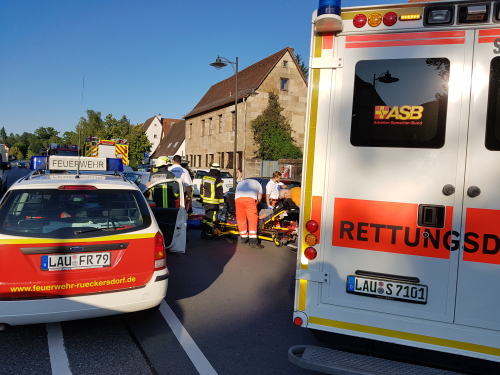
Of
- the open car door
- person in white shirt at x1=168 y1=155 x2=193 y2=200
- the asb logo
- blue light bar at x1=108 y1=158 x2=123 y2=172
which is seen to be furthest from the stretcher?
the asb logo

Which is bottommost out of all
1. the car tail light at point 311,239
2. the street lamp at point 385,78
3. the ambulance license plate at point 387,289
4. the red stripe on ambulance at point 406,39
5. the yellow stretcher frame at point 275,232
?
the yellow stretcher frame at point 275,232

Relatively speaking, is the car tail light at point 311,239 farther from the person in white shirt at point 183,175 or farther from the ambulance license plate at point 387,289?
the person in white shirt at point 183,175

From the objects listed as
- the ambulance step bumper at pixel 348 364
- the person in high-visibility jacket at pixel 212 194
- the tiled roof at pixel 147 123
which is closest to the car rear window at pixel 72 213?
the ambulance step bumper at pixel 348 364

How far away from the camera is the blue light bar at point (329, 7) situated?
321cm

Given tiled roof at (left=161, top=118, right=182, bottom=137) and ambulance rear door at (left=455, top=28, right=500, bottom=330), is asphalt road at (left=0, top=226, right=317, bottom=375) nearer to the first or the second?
ambulance rear door at (left=455, top=28, right=500, bottom=330)

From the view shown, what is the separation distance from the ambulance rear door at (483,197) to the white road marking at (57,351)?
3189mm

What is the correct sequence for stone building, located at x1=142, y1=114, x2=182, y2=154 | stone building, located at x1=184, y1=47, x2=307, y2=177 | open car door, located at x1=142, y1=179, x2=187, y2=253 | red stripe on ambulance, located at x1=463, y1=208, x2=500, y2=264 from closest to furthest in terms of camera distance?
red stripe on ambulance, located at x1=463, y1=208, x2=500, y2=264 → open car door, located at x1=142, y1=179, x2=187, y2=253 → stone building, located at x1=184, y1=47, x2=307, y2=177 → stone building, located at x1=142, y1=114, x2=182, y2=154

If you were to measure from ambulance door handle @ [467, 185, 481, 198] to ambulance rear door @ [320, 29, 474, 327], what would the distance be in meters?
0.05

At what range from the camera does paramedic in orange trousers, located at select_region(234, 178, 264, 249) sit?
8.58 m

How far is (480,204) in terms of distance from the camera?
2.90 meters

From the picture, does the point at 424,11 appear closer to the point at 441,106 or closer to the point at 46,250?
the point at 441,106

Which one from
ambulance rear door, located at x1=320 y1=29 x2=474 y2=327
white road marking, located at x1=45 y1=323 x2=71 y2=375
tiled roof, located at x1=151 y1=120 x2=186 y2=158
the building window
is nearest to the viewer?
ambulance rear door, located at x1=320 y1=29 x2=474 y2=327

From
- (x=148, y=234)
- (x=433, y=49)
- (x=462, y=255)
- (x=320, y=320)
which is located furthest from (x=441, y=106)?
(x=148, y=234)

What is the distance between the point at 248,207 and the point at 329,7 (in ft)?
18.8
